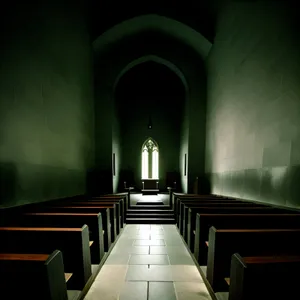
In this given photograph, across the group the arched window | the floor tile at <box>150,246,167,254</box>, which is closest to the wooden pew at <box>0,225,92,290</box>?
the floor tile at <box>150,246,167,254</box>

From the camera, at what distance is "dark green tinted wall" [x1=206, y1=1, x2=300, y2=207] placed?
2701mm

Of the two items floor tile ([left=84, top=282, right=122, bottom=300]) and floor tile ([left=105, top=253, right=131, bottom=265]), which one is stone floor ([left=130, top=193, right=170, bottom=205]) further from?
floor tile ([left=84, top=282, right=122, bottom=300])

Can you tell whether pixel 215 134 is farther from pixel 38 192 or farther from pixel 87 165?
pixel 38 192

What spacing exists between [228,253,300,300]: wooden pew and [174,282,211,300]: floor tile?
42.7 inches

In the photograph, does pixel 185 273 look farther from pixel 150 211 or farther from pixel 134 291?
pixel 150 211

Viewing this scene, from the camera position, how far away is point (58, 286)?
3.27 ft

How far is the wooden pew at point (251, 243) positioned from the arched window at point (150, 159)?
9550 millimetres

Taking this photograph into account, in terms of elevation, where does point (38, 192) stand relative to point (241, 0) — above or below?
below

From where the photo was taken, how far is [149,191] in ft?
28.9

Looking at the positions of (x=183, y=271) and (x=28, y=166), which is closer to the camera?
(x=183, y=271)

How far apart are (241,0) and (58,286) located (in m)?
5.92

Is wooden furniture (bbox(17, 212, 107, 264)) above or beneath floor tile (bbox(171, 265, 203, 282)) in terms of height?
above

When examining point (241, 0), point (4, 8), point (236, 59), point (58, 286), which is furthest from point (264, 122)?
point (4, 8)

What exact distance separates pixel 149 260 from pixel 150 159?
8667 mm
